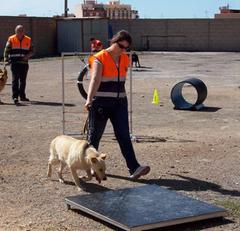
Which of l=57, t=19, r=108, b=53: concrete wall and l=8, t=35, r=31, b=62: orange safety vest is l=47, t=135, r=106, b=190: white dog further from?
l=57, t=19, r=108, b=53: concrete wall

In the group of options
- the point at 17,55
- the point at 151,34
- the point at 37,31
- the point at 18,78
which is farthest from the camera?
the point at 151,34

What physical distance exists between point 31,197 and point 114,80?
74.2 inches

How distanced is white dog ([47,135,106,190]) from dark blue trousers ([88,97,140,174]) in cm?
43

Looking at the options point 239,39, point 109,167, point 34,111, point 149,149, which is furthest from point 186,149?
point 239,39

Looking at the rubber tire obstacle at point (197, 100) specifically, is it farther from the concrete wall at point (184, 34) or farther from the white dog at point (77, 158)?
the concrete wall at point (184, 34)

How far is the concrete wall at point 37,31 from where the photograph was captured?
44.8 metres

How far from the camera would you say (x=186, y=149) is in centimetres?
1144

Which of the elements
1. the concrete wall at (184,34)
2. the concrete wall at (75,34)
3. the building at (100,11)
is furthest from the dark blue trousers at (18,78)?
the building at (100,11)

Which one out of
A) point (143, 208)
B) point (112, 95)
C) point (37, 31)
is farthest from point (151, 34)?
point (143, 208)

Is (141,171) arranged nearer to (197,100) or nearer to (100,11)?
(197,100)

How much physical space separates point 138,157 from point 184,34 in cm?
4695

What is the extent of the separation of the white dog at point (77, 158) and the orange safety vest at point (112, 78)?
2.58 feet

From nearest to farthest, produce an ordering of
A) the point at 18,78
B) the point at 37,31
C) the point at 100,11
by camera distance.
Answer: the point at 18,78
the point at 37,31
the point at 100,11

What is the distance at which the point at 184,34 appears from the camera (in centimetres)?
5691
